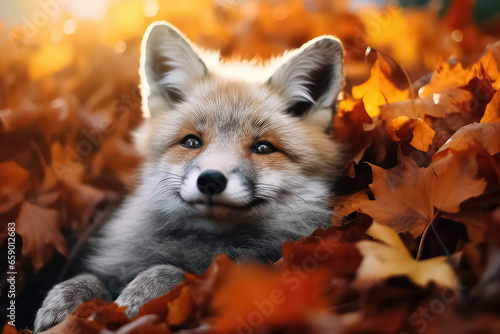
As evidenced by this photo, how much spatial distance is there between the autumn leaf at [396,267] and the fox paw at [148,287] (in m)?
0.77

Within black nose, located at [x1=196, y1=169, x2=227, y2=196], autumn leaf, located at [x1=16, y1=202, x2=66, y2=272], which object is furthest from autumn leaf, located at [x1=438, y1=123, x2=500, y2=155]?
autumn leaf, located at [x1=16, y1=202, x2=66, y2=272]

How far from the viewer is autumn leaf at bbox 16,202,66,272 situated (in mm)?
1896

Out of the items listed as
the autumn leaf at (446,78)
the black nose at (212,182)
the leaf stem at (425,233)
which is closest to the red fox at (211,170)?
the black nose at (212,182)

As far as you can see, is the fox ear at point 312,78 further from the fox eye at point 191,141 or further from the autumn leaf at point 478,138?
the autumn leaf at point 478,138

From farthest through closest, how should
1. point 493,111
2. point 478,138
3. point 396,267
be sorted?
1. point 493,111
2. point 478,138
3. point 396,267

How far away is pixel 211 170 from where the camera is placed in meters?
1.64

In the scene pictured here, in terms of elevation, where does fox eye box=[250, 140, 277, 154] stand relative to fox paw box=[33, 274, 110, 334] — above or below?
above

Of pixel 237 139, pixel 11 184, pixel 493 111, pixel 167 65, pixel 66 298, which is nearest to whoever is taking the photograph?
pixel 493 111

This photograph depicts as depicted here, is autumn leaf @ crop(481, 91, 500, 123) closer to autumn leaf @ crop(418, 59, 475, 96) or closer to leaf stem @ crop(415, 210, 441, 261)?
autumn leaf @ crop(418, 59, 475, 96)

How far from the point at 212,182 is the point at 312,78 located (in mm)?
827

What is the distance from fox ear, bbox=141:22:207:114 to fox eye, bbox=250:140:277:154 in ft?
1.74

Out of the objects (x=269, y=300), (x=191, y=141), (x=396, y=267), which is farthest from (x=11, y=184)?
(x=396, y=267)

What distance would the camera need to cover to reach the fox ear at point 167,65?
7.00 ft

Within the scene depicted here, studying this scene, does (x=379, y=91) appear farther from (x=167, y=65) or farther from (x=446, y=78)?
(x=167, y=65)
